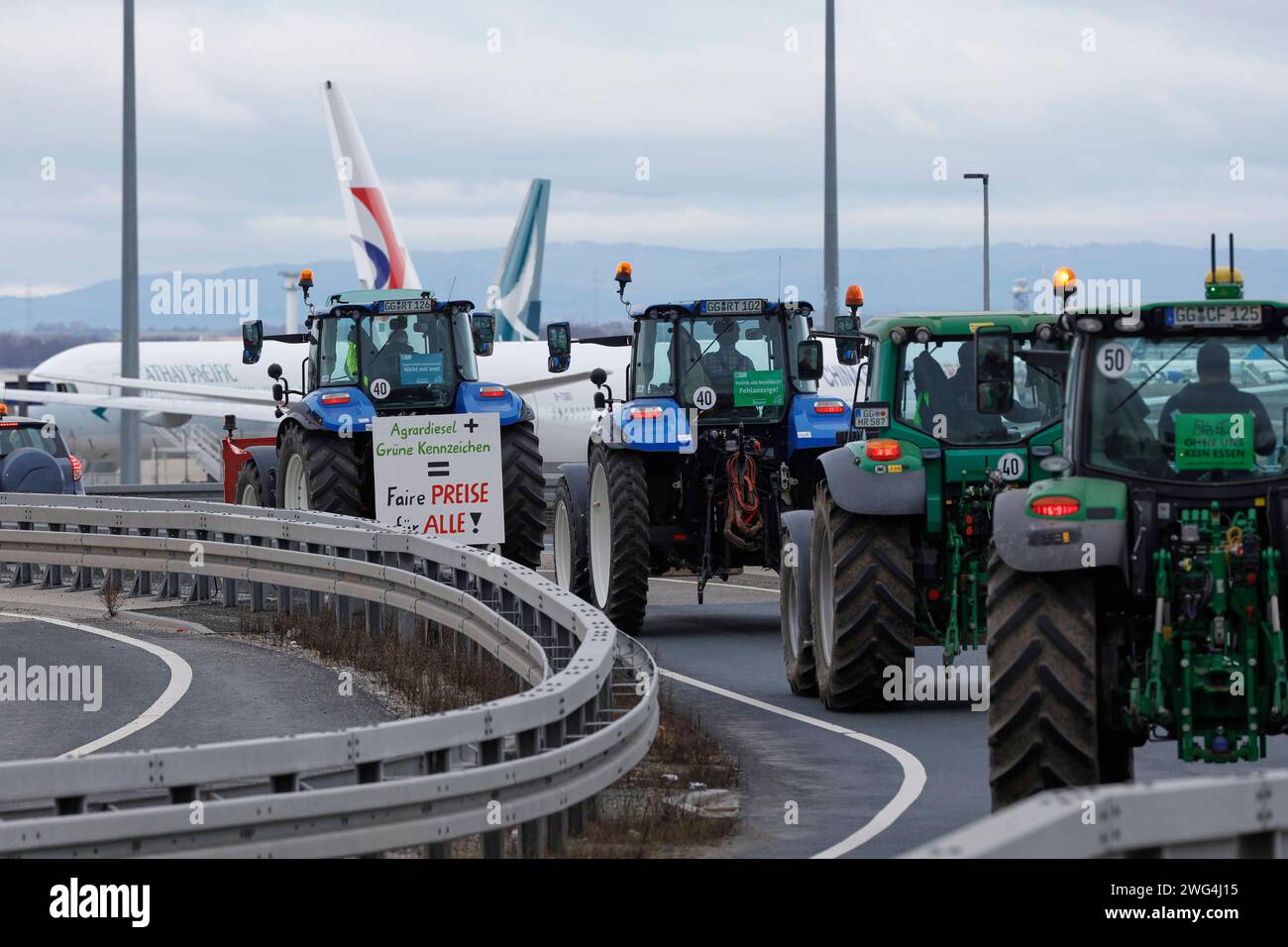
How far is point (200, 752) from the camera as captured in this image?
8.18m

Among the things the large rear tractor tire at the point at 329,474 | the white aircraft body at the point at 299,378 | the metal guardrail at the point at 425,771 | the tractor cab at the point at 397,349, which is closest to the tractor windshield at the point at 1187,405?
the metal guardrail at the point at 425,771

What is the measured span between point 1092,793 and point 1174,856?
47 cm

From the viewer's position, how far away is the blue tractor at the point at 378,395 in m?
23.7

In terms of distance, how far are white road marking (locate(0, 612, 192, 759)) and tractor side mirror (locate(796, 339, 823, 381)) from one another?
5971 mm

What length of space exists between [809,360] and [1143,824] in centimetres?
1457

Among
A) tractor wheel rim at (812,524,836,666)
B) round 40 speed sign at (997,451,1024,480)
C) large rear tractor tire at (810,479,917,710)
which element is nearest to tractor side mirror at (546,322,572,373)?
tractor wheel rim at (812,524,836,666)

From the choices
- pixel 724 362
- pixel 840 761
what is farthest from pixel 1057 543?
pixel 724 362

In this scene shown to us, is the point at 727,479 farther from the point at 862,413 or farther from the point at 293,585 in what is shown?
the point at 862,413

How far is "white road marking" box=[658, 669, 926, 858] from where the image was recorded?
1076 centimetres

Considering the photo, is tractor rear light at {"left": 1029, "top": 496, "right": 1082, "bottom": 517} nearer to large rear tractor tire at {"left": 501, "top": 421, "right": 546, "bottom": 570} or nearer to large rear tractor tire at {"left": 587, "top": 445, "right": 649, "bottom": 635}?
large rear tractor tire at {"left": 587, "top": 445, "right": 649, "bottom": 635}

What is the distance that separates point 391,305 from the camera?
25000 mm

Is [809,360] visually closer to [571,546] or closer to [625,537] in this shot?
[625,537]

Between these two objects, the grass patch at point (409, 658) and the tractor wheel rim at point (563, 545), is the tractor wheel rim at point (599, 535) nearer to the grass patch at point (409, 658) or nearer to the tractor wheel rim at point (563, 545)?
the tractor wheel rim at point (563, 545)

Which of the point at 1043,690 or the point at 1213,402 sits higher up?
the point at 1213,402
